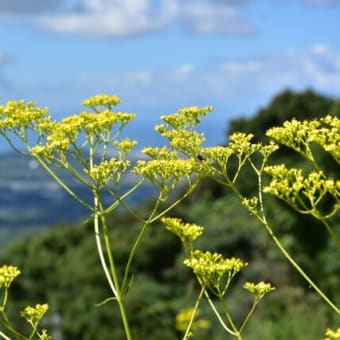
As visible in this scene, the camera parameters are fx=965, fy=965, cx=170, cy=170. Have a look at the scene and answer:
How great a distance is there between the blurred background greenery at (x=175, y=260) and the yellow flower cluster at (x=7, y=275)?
24749mm

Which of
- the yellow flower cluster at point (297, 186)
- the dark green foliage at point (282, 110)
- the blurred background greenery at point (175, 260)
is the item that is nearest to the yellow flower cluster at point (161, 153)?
the yellow flower cluster at point (297, 186)

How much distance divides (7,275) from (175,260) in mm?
57070

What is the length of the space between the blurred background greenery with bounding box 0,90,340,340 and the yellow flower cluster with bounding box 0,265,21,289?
24.7m

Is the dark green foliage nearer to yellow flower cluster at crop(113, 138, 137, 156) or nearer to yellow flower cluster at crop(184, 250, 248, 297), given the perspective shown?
yellow flower cluster at crop(113, 138, 137, 156)

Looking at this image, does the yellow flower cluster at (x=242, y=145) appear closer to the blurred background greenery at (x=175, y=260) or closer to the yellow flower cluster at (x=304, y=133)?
the yellow flower cluster at (x=304, y=133)

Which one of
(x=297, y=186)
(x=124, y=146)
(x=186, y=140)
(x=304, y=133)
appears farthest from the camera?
(x=124, y=146)

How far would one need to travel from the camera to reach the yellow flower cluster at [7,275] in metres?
4.28

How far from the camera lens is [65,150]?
4.62m

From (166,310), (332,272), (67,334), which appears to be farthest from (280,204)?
(67,334)

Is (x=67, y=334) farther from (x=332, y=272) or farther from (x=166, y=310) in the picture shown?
(x=332, y=272)

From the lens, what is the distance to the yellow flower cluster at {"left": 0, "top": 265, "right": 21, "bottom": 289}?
428 centimetres

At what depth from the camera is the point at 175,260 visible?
6116 cm

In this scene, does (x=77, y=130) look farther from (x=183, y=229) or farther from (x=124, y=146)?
(x=183, y=229)

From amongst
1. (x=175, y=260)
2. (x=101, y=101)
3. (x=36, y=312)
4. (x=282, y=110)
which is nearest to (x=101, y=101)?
(x=101, y=101)
